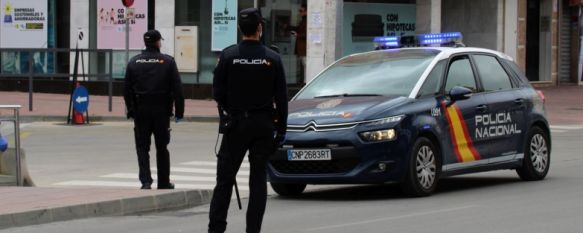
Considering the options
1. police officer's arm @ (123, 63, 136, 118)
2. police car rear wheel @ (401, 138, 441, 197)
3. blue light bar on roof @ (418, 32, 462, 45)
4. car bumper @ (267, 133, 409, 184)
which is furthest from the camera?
blue light bar on roof @ (418, 32, 462, 45)

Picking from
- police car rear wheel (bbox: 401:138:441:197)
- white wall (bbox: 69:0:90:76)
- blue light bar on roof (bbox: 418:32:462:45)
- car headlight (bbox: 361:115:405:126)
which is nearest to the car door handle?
police car rear wheel (bbox: 401:138:441:197)

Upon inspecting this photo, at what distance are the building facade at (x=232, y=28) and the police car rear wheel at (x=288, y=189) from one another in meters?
15.9

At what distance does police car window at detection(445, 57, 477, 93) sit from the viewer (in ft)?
41.3

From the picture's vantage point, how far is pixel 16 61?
29391mm

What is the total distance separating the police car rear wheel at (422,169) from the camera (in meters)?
11.5

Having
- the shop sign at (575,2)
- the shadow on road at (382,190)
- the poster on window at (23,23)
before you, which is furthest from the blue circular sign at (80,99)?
the shop sign at (575,2)

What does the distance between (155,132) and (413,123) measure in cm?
275

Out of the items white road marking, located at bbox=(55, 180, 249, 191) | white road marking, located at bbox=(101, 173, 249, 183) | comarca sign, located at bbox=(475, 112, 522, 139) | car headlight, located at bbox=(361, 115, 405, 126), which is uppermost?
car headlight, located at bbox=(361, 115, 405, 126)

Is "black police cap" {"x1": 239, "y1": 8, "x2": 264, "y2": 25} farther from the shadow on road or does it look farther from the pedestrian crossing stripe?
the pedestrian crossing stripe

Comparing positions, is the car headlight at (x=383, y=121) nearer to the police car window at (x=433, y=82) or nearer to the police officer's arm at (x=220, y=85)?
the police car window at (x=433, y=82)

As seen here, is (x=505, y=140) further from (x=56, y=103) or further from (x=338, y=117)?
(x=56, y=103)

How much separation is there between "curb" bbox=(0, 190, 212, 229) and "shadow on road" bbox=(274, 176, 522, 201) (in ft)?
3.70

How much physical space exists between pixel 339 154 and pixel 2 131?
3.80m

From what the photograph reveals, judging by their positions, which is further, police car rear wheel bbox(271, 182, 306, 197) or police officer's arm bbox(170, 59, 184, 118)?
police car rear wheel bbox(271, 182, 306, 197)
